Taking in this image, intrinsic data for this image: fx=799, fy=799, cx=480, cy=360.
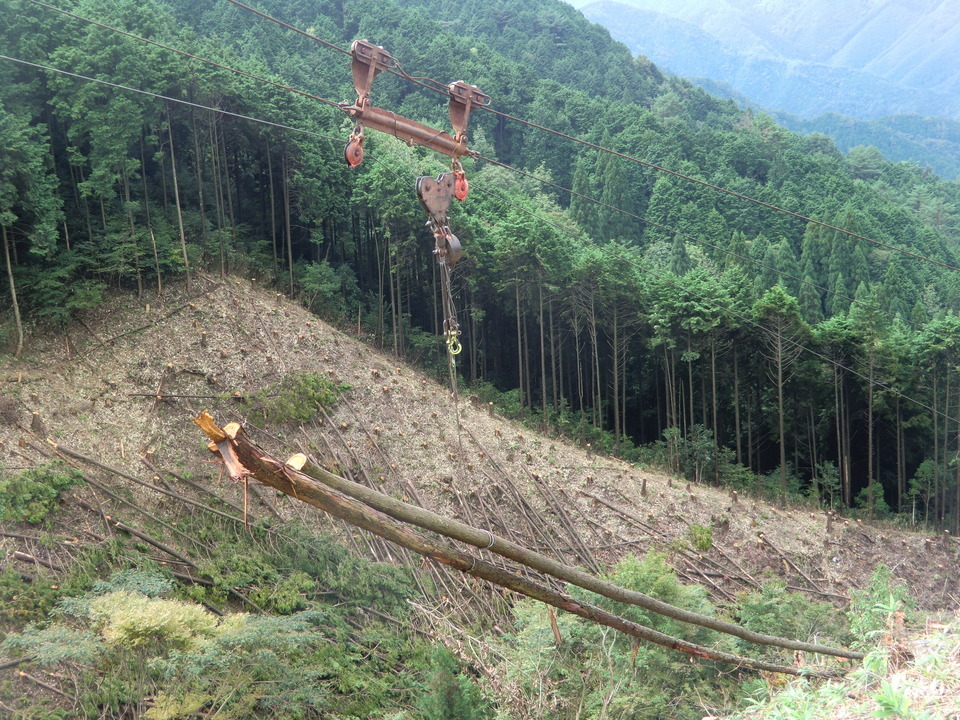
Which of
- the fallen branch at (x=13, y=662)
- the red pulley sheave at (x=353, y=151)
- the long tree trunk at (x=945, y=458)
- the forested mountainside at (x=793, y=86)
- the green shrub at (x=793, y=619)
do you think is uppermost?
the forested mountainside at (x=793, y=86)

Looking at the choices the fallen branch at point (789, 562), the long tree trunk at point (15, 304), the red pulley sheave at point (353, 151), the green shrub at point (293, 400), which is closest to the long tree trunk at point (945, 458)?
the fallen branch at point (789, 562)

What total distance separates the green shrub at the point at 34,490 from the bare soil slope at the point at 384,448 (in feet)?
1.80

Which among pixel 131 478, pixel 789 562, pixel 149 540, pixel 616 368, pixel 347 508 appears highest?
pixel 347 508

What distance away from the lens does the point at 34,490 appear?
12.8 meters

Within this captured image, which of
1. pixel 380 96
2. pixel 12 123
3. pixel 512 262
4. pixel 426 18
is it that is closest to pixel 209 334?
pixel 12 123

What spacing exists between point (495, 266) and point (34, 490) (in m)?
15.2

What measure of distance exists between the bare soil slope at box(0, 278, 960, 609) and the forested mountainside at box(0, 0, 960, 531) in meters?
1.65

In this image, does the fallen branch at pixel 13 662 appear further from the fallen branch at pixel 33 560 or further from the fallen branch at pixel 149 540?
the fallen branch at pixel 149 540

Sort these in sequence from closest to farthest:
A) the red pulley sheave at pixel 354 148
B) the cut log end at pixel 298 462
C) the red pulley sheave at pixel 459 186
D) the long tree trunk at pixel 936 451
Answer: the cut log end at pixel 298 462, the red pulley sheave at pixel 354 148, the red pulley sheave at pixel 459 186, the long tree trunk at pixel 936 451

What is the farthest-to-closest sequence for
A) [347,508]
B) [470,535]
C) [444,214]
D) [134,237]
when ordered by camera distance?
[134,237] < [444,214] < [470,535] < [347,508]

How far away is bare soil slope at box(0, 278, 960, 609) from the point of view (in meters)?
15.2

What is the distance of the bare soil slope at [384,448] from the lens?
15211mm

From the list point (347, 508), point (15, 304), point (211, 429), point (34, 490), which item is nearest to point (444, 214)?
point (347, 508)

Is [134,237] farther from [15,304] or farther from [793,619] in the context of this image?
[793,619]
